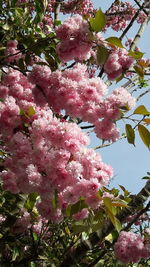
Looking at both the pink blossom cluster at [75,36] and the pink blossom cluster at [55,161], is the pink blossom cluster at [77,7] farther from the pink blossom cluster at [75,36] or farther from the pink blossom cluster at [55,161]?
the pink blossom cluster at [55,161]

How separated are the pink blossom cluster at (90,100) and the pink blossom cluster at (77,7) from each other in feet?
12.7

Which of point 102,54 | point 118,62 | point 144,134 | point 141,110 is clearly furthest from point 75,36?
point 144,134

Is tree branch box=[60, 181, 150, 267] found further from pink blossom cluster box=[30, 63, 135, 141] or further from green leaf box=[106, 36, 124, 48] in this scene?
green leaf box=[106, 36, 124, 48]

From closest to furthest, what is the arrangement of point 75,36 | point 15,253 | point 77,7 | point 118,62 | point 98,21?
point 98,21, point 75,36, point 118,62, point 15,253, point 77,7

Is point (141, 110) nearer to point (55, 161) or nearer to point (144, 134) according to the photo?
point (144, 134)

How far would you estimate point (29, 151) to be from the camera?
59.5 inches

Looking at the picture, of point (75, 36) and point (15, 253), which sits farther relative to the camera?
point (15, 253)

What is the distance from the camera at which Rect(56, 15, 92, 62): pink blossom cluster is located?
1742mm

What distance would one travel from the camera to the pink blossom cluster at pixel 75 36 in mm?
1742

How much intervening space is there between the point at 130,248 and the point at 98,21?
6.45 feet

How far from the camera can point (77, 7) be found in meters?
6.08

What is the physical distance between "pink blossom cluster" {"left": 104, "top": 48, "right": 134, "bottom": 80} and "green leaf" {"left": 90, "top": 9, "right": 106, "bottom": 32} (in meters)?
0.20

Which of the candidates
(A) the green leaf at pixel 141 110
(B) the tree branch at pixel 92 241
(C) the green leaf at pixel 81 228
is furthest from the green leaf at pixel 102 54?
(B) the tree branch at pixel 92 241

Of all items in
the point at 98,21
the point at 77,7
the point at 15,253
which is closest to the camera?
the point at 98,21
